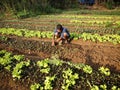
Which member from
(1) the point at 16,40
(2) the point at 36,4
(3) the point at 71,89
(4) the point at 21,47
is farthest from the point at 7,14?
(3) the point at 71,89

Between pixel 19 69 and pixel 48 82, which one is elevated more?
pixel 19 69

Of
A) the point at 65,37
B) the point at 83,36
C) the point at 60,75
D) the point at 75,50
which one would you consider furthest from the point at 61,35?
the point at 60,75

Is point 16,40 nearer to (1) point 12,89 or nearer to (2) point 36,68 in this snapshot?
(2) point 36,68

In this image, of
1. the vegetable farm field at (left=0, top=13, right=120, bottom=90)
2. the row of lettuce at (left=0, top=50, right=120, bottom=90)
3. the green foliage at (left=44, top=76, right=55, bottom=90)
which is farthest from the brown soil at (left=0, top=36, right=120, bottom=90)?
the green foliage at (left=44, top=76, right=55, bottom=90)

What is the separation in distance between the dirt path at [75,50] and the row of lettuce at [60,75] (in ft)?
2.53

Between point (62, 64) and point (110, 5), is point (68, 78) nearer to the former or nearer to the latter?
point (62, 64)

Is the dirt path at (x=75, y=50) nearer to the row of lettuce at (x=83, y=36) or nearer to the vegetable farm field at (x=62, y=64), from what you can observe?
the vegetable farm field at (x=62, y=64)

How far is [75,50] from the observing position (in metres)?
6.87

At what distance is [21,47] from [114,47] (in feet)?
13.5

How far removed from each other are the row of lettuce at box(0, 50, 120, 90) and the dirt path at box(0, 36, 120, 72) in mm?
771

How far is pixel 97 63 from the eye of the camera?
598 centimetres

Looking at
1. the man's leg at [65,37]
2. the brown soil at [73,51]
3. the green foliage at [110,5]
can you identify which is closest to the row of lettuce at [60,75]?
the brown soil at [73,51]

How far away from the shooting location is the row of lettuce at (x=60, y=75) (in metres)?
4.48

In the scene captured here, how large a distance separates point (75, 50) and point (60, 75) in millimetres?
2167
